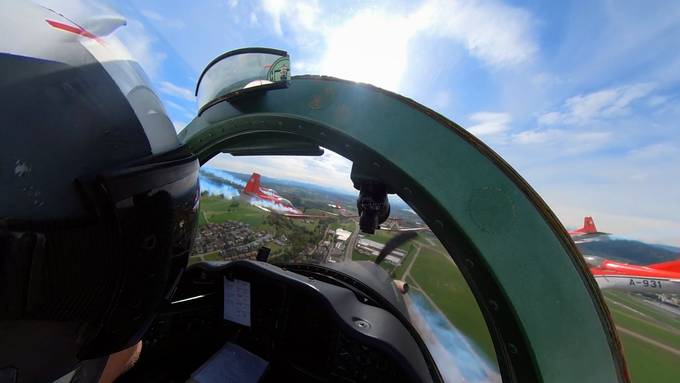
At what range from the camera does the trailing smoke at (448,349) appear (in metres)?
1.36

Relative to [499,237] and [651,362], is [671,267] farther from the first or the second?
[499,237]

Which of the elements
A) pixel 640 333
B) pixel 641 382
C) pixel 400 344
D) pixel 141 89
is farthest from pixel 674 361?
pixel 141 89

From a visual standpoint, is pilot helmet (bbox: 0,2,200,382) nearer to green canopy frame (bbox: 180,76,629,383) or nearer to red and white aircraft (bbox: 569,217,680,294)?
green canopy frame (bbox: 180,76,629,383)

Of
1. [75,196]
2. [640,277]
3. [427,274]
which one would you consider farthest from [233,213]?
[640,277]

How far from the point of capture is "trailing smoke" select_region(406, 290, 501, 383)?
136cm

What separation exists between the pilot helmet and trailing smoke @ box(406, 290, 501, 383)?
118cm

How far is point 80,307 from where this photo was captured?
626mm

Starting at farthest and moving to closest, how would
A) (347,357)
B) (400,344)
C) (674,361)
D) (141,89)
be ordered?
(674,361) → (347,357) → (400,344) → (141,89)

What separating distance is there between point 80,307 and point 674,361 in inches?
1107

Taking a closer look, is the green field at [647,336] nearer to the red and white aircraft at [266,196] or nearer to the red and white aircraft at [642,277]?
the red and white aircraft at [642,277]

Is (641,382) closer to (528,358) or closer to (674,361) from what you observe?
(674,361)

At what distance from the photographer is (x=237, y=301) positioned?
45.8 inches

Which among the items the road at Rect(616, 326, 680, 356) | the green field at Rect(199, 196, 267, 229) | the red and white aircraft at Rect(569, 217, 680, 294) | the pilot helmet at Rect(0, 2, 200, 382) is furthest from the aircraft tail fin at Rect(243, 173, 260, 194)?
the road at Rect(616, 326, 680, 356)

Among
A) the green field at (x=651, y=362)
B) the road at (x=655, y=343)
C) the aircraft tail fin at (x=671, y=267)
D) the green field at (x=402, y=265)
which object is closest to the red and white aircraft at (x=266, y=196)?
the green field at (x=402, y=265)
